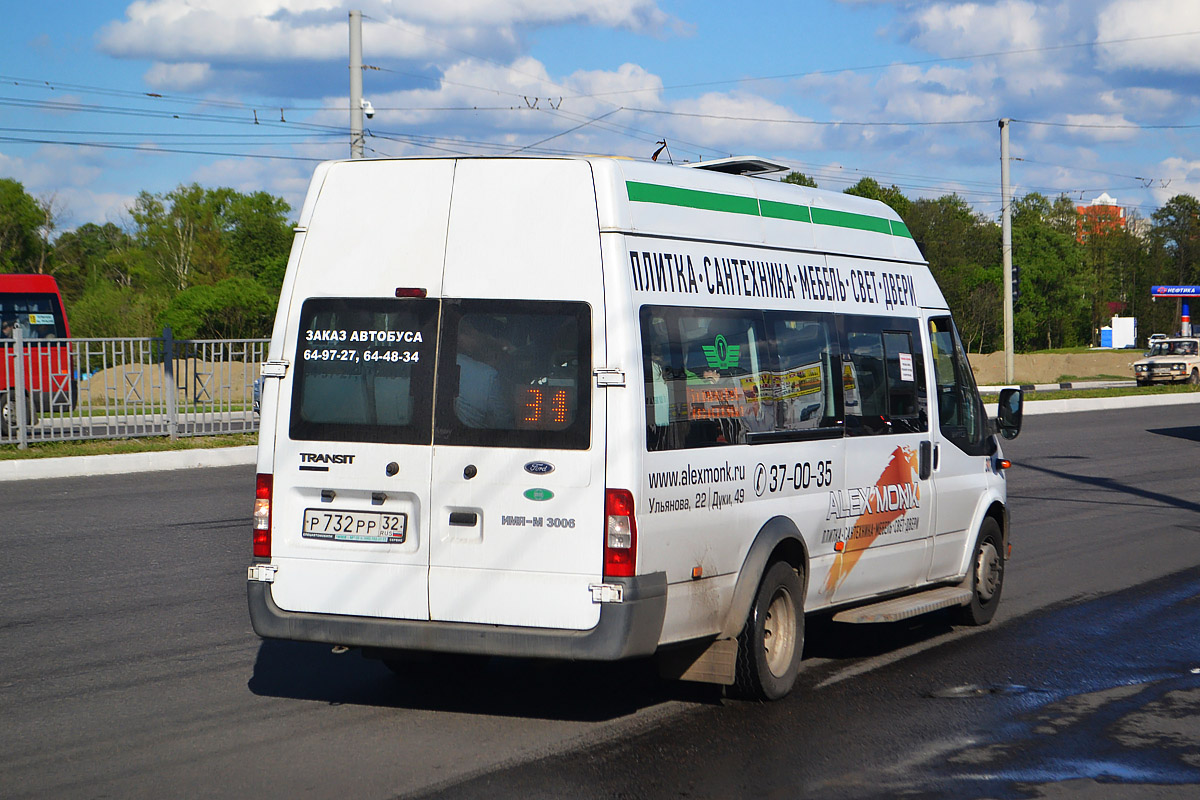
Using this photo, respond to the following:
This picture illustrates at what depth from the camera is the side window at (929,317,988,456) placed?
27.0 feet

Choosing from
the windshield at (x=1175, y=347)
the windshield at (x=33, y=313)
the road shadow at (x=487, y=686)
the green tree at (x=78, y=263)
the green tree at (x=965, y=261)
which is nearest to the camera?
the road shadow at (x=487, y=686)

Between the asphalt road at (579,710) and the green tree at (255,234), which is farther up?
the green tree at (255,234)

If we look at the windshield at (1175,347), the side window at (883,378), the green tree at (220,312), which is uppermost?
the green tree at (220,312)

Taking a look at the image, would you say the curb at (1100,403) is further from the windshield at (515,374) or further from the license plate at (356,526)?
the license plate at (356,526)

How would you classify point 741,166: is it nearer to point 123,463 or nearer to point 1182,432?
point 123,463

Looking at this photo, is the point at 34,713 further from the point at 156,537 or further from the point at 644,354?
the point at 156,537

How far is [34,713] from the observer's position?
6.13 m

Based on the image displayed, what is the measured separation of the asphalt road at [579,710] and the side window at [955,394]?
128cm

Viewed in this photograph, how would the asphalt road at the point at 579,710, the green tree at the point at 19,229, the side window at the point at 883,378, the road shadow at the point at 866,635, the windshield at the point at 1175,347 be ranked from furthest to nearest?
the green tree at the point at 19,229 < the windshield at the point at 1175,347 < the road shadow at the point at 866,635 < the side window at the point at 883,378 < the asphalt road at the point at 579,710

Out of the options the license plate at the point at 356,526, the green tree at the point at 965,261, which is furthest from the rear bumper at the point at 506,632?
the green tree at the point at 965,261

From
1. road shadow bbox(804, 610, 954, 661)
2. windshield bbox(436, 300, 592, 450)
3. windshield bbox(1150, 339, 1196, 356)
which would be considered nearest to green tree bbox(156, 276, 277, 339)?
windshield bbox(1150, 339, 1196, 356)

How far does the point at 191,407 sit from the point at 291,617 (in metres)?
17.3

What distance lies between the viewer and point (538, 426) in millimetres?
5602

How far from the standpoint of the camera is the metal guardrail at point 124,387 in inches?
795
